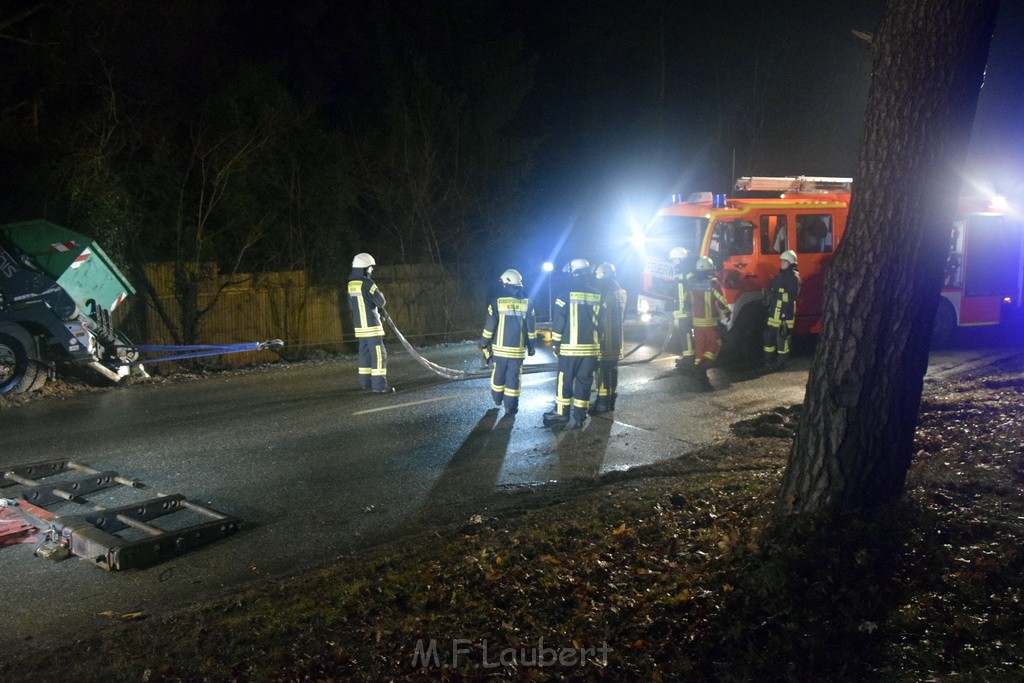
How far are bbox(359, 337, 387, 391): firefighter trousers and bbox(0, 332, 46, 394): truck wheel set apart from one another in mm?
3978

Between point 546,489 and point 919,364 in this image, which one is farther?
point 546,489

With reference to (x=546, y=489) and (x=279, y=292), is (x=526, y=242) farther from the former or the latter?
(x=546, y=489)

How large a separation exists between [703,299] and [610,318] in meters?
3.05

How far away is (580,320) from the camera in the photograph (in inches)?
377

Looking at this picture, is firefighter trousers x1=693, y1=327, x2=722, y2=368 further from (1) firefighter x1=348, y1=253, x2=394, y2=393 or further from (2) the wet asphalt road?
(1) firefighter x1=348, y1=253, x2=394, y2=393

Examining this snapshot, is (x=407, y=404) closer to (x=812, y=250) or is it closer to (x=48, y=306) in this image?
(x=48, y=306)

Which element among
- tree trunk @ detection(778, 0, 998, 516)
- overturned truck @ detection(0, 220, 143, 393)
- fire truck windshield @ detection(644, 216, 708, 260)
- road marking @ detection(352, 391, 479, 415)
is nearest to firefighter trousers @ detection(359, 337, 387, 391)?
road marking @ detection(352, 391, 479, 415)

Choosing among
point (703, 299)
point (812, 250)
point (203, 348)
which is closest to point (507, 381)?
point (703, 299)

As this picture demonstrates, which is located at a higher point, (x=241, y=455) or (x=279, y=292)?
(x=279, y=292)

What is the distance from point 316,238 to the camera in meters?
16.5

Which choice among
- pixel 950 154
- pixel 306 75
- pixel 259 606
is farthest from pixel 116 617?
pixel 306 75

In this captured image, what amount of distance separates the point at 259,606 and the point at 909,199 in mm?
4352

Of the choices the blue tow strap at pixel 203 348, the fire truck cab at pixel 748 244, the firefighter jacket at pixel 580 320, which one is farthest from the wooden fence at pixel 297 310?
the firefighter jacket at pixel 580 320

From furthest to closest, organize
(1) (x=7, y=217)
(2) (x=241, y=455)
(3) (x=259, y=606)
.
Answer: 1. (1) (x=7, y=217)
2. (2) (x=241, y=455)
3. (3) (x=259, y=606)
